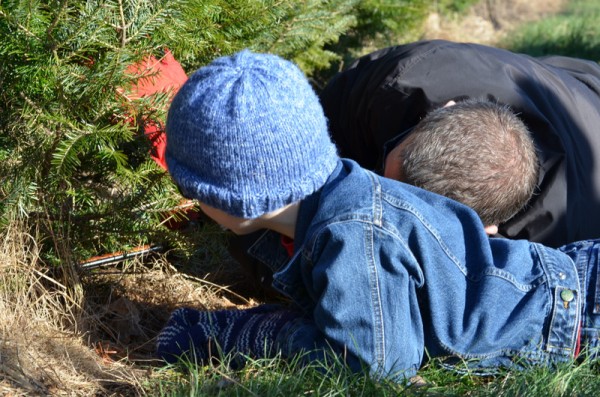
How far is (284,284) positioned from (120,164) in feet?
2.09

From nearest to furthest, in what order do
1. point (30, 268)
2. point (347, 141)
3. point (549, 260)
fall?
point (549, 260)
point (30, 268)
point (347, 141)

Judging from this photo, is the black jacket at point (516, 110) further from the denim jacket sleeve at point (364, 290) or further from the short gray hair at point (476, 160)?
the denim jacket sleeve at point (364, 290)

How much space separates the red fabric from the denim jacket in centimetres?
51

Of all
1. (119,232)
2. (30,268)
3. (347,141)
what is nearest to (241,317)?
(119,232)

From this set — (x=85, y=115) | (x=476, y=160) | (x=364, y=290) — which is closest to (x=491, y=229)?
(x=476, y=160)

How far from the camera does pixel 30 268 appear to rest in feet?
8.38

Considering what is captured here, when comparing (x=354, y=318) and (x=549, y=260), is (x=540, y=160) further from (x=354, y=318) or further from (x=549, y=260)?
(x=354, y=318)

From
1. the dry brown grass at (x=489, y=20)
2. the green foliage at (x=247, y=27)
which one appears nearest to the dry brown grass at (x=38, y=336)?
the green foliage at (x=247, y=27)

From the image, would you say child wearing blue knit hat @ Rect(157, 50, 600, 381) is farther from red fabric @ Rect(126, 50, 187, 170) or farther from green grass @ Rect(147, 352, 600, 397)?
red fabric @ Rect(126, 50, 187, 170)

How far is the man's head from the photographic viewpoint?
2387 mm

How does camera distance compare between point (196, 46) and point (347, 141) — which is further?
point (347, 141)

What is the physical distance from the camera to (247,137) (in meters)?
1.94

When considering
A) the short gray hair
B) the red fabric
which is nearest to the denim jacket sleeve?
the short gray hair

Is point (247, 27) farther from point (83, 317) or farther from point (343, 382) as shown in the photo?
point (343, 382)
